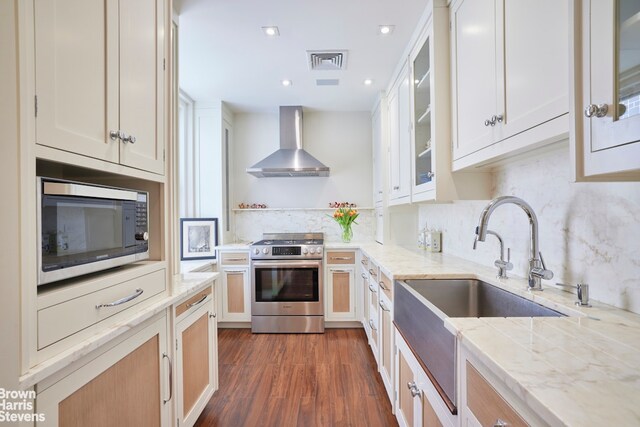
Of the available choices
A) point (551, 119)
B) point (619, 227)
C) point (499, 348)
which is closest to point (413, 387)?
point (499, 348)

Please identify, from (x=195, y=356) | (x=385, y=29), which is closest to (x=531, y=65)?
(x=385, y=29)

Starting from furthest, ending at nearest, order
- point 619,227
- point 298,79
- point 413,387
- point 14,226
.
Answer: point 298,79, point 413,387, point 619,227, point 14,226

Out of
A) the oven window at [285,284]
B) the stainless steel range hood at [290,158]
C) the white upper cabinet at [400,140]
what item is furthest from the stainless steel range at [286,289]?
the white upper cabinet at [400,140]

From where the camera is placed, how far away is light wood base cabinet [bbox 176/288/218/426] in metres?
1.43

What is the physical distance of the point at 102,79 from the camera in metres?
0.98

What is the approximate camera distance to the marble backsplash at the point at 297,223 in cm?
377

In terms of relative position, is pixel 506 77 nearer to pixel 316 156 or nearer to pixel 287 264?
pixel 287 264

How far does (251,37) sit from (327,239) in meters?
2.36

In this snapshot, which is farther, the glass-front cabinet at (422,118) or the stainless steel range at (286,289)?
the stainless steel range at (286,289)

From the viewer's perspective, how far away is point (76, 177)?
51.8 inches

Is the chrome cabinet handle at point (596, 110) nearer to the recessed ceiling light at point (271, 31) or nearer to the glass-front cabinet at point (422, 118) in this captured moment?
the glass-front cabinet at point (422, 118)

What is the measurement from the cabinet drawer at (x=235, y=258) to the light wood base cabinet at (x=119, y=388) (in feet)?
6.09

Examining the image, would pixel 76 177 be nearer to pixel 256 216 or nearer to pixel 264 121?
pixel 256 216

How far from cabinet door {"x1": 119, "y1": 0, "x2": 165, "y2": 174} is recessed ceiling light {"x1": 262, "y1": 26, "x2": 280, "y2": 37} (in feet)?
2.76
